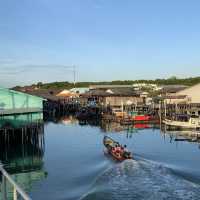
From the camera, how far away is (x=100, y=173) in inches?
818

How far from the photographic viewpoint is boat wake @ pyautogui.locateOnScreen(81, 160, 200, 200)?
15.0m

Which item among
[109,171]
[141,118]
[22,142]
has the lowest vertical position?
[109,171]

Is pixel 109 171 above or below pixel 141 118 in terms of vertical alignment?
below

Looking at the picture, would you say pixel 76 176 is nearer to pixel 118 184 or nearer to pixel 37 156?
pixel 118 184

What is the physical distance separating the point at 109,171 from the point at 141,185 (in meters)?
4.11

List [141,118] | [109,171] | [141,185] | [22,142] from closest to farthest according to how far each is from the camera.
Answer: [141,185] < [109,171] < [22,142] < [141,118]

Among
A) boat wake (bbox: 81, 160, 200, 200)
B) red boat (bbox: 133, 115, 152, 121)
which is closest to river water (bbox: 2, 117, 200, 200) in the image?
boat wake (bbox: 81, 160, 200, 200)

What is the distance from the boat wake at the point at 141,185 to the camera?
15000 mm

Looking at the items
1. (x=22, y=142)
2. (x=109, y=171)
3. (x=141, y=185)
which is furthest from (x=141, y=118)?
(x=141, y=185)

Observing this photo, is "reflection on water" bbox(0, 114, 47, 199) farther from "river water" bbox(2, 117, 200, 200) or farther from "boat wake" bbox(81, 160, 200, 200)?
"boat wake" bbox(81, 160, 200, 200)

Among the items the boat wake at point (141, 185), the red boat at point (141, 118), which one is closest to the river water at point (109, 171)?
the boat wake at point (141, 185)

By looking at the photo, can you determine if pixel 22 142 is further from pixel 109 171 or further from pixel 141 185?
pixel 141 185

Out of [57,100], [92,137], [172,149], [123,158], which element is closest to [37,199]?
[123,158]

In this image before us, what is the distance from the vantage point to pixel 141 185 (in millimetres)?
16625
